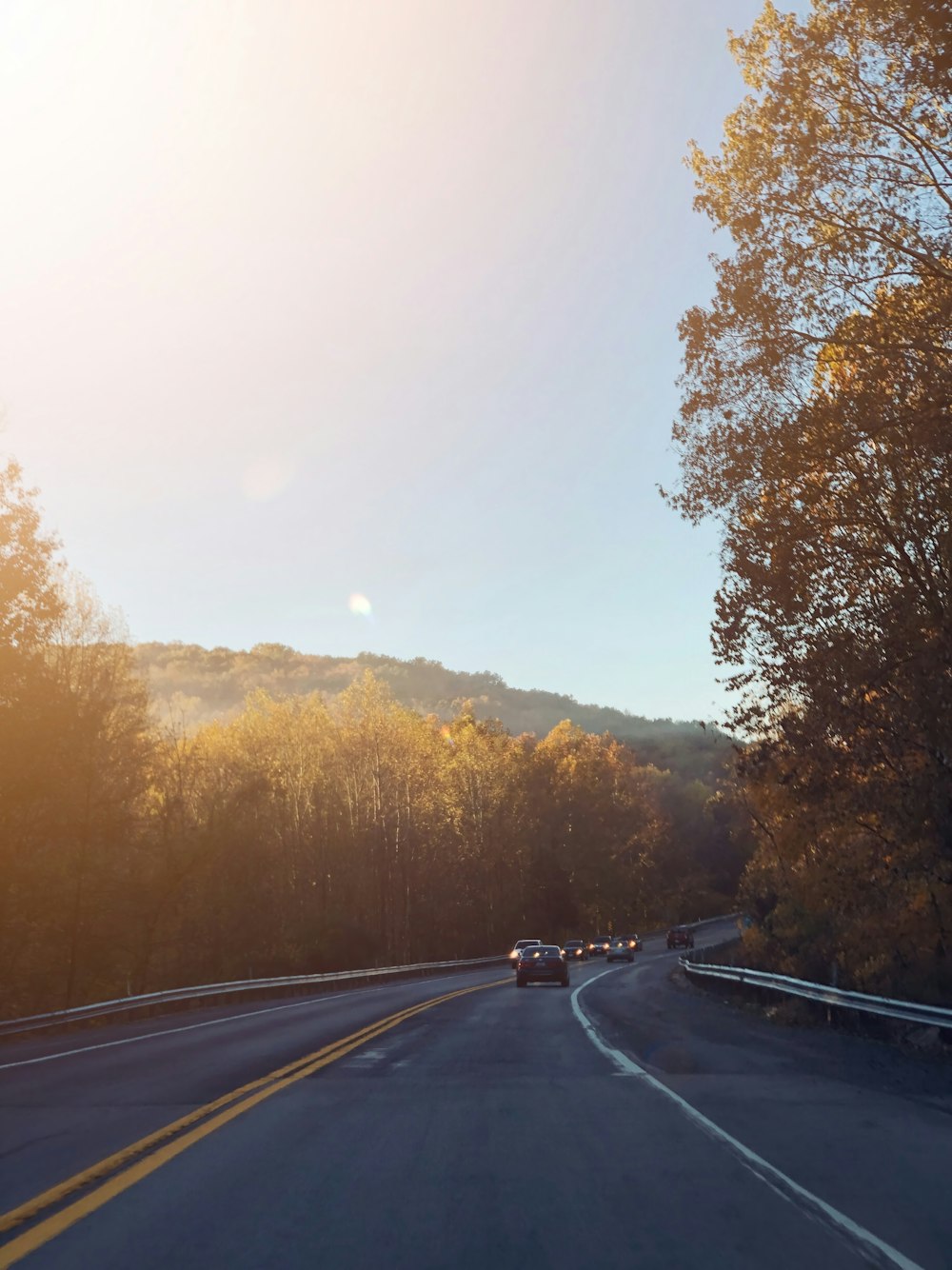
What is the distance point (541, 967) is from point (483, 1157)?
34168 millimetres

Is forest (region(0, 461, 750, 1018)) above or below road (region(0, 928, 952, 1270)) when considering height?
above

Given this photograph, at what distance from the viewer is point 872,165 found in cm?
1562

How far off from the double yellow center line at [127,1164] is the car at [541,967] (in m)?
28.4

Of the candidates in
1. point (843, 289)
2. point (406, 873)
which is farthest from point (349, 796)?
point (843, 289)

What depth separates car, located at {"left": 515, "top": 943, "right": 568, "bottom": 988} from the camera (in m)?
41.4

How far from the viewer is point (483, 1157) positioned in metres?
8.35

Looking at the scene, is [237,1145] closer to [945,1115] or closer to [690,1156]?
[690,1156]

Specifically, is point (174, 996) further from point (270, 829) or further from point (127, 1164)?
point (270, 829)

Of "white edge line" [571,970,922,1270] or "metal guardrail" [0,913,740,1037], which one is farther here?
"metal guardrail" [0,913,740,1037]

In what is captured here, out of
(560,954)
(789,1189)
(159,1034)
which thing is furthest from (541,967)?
(789,1189)

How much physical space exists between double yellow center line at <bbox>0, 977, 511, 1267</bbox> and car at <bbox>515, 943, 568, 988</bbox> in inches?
1120

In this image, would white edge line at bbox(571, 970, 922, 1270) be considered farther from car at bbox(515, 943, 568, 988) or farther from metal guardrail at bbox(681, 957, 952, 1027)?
car at bbox(515, 943, 568, 988)

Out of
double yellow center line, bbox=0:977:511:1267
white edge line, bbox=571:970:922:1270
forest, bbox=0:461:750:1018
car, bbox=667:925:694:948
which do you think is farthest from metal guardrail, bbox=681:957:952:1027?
car, bbox=667:925:694:948

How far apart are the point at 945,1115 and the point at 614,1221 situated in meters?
5.29
